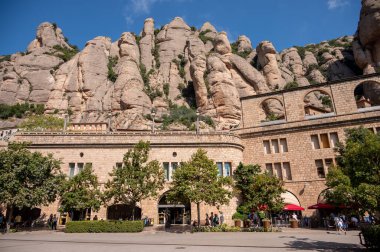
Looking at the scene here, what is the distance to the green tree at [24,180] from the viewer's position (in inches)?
850

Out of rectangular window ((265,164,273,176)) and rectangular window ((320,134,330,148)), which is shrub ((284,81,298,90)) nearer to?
rectangular window ((320,134,330,148))

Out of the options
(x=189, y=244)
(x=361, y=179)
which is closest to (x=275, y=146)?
(x=361, y=179)

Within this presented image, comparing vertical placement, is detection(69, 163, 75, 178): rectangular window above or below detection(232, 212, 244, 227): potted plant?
above

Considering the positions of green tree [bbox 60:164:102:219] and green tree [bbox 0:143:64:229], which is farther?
green tree [bbox 60:164:102:219]

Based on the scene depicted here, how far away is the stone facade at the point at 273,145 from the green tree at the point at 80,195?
4738 millimetres

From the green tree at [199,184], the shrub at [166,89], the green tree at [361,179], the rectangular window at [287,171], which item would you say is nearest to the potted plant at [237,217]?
the green tree at [199,184]

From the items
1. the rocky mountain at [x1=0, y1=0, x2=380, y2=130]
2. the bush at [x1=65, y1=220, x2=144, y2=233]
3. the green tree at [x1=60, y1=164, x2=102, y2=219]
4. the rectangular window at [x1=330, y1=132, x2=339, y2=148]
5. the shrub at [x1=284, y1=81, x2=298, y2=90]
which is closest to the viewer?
the bush at [x1=65, y1=220, x2=144, y2=233]

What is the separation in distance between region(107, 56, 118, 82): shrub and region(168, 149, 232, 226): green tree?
50.1 metres

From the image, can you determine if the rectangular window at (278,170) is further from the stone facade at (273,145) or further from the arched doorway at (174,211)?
the arched doorway at (174,211)

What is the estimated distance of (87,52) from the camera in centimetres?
6800

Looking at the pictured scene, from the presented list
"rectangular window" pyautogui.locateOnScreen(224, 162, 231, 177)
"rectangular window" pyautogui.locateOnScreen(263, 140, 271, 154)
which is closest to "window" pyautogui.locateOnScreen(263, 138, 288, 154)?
"rectangular window" pyautogui.locateOnScreen(263, 140, 271, 154)

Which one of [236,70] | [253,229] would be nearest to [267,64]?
[236,70]

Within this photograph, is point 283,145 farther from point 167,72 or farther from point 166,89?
point 167,72

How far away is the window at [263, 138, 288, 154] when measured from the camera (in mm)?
30675
